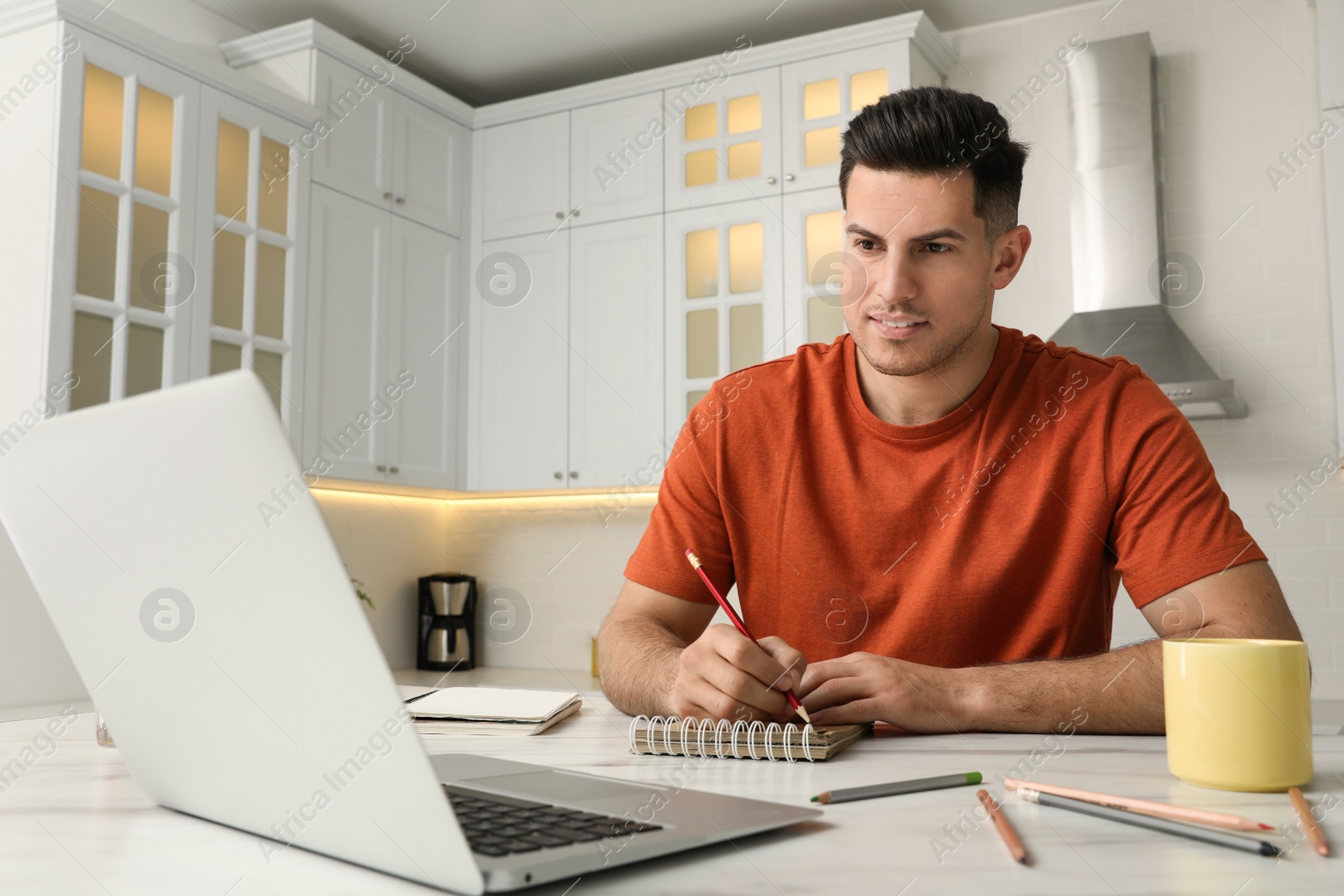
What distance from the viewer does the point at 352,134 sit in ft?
10.7

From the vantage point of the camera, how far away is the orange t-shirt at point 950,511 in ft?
4.58

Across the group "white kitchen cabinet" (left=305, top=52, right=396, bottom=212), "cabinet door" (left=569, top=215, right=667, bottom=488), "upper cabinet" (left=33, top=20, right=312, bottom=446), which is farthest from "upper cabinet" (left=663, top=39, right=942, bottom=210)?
"upper cabinet" (left=33, top=20, right=312, bottom=446)

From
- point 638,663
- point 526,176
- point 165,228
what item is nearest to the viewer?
point 638,663

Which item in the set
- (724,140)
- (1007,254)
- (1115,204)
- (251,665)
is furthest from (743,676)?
(724,140)

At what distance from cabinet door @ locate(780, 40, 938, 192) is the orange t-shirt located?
169 centimetres

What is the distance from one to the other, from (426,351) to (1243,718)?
307 cm

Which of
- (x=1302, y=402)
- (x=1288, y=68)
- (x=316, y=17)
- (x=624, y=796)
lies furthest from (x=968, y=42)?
(x=624, y=796)

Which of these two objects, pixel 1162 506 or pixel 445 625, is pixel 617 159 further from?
pixel 1162 506

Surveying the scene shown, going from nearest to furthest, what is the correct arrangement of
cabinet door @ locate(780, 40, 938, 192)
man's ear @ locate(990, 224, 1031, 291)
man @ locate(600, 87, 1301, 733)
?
man @ locate(600, 87, 1301, 733) < man's ear @ locate(990, 224, 1031, 291) < cabinet door @ locate(780, 40, 938, 192)

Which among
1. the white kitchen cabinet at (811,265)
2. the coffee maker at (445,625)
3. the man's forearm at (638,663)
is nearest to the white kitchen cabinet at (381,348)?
the coffee maker at (445,625)

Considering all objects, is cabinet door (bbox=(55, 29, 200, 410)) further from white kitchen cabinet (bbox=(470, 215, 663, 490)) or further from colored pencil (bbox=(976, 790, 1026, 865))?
colored pencil (bbox=(976, 790, 1026, 865))

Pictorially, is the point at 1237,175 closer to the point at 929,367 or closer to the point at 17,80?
the point at 929,367

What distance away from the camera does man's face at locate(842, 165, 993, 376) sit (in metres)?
1.48

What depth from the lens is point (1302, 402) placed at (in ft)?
9.52
